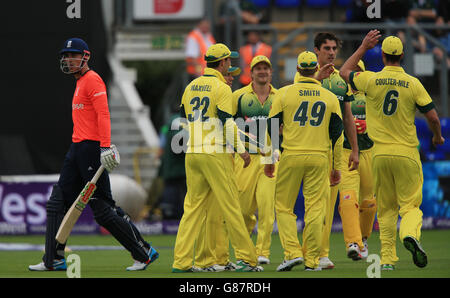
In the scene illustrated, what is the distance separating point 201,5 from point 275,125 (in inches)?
524

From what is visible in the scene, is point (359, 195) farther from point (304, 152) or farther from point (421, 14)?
point (421, 14)

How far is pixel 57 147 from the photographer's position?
20734mm

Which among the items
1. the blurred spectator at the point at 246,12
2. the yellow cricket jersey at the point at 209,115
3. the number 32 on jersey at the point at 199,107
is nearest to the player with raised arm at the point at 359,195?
the yellow cricket jersey at the point at 209,115

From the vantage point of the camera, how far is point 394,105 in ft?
38.4

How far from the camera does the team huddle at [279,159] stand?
461 inches

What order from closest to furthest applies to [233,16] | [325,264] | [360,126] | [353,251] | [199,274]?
1. [199,274]
2. [325,264]
3. [353,251]
4. [360,126]
5. [233,16]

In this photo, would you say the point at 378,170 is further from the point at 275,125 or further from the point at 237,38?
the point at 237,38

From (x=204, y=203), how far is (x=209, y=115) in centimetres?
104

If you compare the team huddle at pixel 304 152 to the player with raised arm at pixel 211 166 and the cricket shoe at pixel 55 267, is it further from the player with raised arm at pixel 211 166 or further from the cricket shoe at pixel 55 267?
the cricket shoe at pixel 55 267

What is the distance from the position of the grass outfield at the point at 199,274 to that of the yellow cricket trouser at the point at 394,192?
1.37 ft

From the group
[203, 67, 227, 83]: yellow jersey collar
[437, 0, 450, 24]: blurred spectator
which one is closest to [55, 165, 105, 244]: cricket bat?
[203, 67, 227, 83]: yellow jersey collar

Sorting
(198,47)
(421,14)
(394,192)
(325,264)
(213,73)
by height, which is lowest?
(325,264)

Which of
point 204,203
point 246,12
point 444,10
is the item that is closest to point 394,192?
point 204,203
